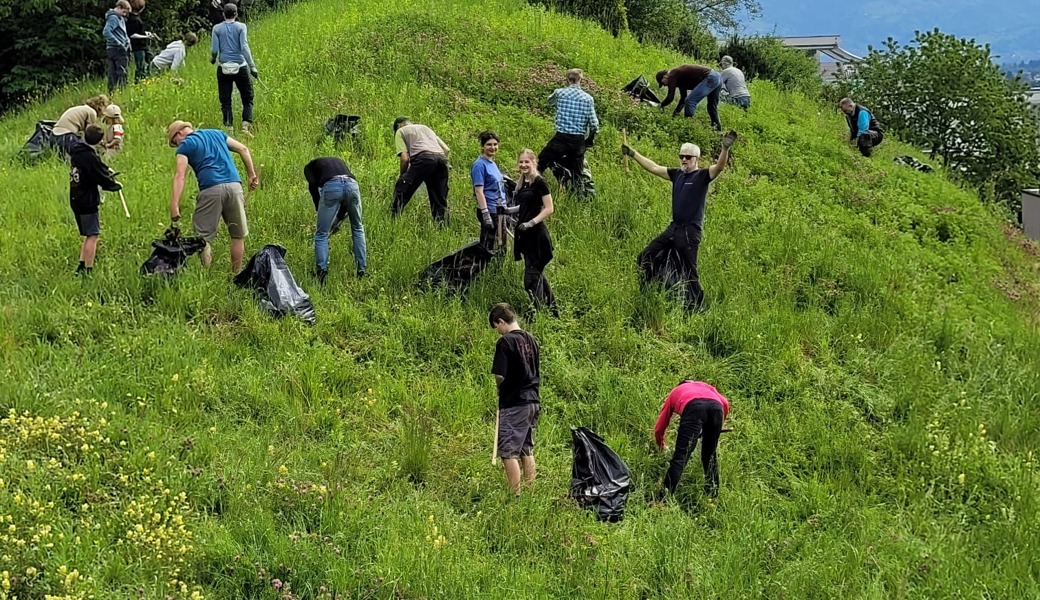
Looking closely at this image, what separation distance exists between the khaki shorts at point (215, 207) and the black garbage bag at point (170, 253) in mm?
126

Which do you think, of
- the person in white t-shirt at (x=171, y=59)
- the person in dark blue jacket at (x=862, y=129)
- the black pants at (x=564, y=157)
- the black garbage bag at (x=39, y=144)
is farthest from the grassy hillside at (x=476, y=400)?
the person in dark blue jacket at (x=862, y=129)

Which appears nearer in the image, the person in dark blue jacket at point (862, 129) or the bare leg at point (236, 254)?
the bare leg at point (236, 254)

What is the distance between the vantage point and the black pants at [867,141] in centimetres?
1489

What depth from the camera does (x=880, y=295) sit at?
360 inches

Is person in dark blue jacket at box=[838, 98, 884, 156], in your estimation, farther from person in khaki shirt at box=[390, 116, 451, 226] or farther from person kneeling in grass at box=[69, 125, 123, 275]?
person kneeling in grass at box=[69, 125, 123, 275]

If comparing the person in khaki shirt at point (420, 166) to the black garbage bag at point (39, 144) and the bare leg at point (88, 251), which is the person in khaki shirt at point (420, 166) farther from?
the black garbage bag at point (39, 144)

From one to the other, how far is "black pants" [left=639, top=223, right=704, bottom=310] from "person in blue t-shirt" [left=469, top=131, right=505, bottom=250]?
1.55 meters

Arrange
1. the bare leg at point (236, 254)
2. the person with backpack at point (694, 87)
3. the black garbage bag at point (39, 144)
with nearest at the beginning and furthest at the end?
the bare leg at point (236, 254), the black garbage bag at point (39, 144), the person with backpack at point (694, 87)

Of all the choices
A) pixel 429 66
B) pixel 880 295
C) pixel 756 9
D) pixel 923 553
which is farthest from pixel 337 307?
pixel 756 9

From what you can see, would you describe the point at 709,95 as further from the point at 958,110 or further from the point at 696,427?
the point at 958,110

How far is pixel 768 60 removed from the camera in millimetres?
26047

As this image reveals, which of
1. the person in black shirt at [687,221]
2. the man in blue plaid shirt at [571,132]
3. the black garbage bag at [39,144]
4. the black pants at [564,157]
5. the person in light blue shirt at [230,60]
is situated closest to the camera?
the person in black shirt at [687,221]

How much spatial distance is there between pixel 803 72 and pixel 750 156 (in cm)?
1608

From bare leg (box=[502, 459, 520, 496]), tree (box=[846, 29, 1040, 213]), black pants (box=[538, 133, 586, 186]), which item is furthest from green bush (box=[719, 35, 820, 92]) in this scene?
bare leg (box=[502, 459, 520, 496])
